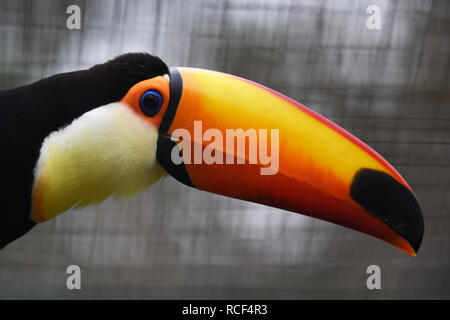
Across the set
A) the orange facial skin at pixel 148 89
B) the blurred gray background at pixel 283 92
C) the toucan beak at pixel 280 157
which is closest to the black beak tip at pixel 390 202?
the toucan beak at pixel 280 157

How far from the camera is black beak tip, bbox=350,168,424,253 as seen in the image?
1.38m

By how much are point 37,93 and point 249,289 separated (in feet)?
4.71

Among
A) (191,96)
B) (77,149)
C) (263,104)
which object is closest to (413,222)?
(263,104)

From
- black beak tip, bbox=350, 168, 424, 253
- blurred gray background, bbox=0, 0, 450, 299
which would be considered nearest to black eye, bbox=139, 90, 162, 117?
black beak tip, bbox=350, 168, 424, 253

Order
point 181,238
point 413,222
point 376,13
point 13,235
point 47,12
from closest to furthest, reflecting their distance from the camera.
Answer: point 413,222 → point 13,235 → point 376,13 → point 47,12 → point 181,238

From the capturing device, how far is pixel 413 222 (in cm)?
141

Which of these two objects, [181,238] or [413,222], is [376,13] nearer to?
[413,222]

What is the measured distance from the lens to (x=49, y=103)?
1.45m

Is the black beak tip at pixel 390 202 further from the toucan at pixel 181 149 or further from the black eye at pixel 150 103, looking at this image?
the black eye at pixel 150 103

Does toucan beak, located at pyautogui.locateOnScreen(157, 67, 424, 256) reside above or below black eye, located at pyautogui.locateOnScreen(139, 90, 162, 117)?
below

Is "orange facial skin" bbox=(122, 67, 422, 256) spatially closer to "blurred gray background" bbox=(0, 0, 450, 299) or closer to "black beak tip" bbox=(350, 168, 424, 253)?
"black beak tip" bbox=(350, 168, 424, 253)

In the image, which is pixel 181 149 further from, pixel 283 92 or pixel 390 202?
pixel 283 92

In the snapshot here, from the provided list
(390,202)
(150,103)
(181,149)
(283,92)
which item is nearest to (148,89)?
(150,103)

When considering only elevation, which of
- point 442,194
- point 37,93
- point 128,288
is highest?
point 37,93
